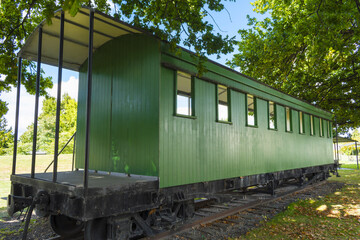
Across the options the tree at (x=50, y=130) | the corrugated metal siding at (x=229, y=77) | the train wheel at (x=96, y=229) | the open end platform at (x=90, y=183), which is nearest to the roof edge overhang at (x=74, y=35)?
the corrugated metal siding at (x=229, y=77)

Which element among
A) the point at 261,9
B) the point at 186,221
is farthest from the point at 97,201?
the point at 261,9

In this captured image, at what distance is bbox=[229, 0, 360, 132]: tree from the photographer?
23.5 feet

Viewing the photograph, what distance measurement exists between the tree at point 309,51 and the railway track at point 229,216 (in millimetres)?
4896

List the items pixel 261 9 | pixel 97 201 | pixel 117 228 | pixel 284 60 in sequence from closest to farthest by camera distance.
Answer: pixel 97 201, pixel 117 228, pixel 284 60, pixel 261 9

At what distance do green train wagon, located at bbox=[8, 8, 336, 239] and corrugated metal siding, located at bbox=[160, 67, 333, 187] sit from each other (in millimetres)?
24

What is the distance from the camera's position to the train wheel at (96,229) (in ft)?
12.8

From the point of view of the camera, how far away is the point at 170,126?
196 inches

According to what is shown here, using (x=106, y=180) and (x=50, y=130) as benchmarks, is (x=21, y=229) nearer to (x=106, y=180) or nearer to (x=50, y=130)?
(x=106, y=180)

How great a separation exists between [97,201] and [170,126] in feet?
6.43

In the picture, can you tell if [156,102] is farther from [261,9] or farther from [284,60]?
[261,9]

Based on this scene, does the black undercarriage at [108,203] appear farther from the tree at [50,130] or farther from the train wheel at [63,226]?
the tree at [50,130]

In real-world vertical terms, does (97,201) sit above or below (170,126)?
below

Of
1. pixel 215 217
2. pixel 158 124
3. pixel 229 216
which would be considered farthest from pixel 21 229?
pixel 229 216

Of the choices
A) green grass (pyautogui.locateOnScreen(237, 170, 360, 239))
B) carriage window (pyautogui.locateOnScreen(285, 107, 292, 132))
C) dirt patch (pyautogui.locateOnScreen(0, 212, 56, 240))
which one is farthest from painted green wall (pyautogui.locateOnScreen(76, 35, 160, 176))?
carriage window (pyautogui.locateOnScreen(285, 107, 292, 132))
